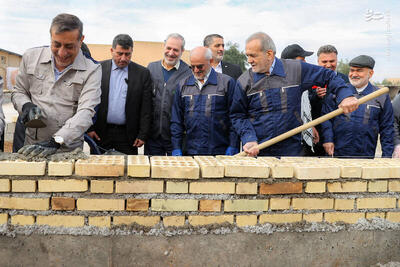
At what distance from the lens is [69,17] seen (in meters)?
2.97

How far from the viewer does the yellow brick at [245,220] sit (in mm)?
2504

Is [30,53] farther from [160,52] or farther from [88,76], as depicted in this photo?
[160,52]

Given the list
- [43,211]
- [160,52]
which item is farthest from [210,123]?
[160,52]

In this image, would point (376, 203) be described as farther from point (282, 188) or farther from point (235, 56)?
point (235, 56)

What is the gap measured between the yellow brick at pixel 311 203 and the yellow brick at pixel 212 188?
45 cm

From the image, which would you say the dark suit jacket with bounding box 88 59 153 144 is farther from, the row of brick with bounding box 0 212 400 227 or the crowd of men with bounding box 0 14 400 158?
the row of brick with bounding box 0 212 400 227

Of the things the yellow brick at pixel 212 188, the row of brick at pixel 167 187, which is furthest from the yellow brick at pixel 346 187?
the yellow brick at pixel 212 188

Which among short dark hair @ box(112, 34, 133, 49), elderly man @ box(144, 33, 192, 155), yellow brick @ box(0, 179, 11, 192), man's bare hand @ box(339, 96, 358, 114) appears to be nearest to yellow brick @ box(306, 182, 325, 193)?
man's bare hand @ box(339, 96, 358, 114)

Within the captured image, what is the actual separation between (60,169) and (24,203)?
1.04 feet

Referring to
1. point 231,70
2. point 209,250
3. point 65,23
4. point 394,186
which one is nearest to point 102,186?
point 209,250

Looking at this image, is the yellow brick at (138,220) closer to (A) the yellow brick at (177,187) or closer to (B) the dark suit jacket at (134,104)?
(A) the yellow brick at (177,187)

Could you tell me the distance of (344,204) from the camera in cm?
262

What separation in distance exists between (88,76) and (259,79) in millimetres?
1595

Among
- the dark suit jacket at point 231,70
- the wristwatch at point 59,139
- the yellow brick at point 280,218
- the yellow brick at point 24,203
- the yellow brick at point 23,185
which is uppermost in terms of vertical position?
the dark suit jacket at point 231,70
